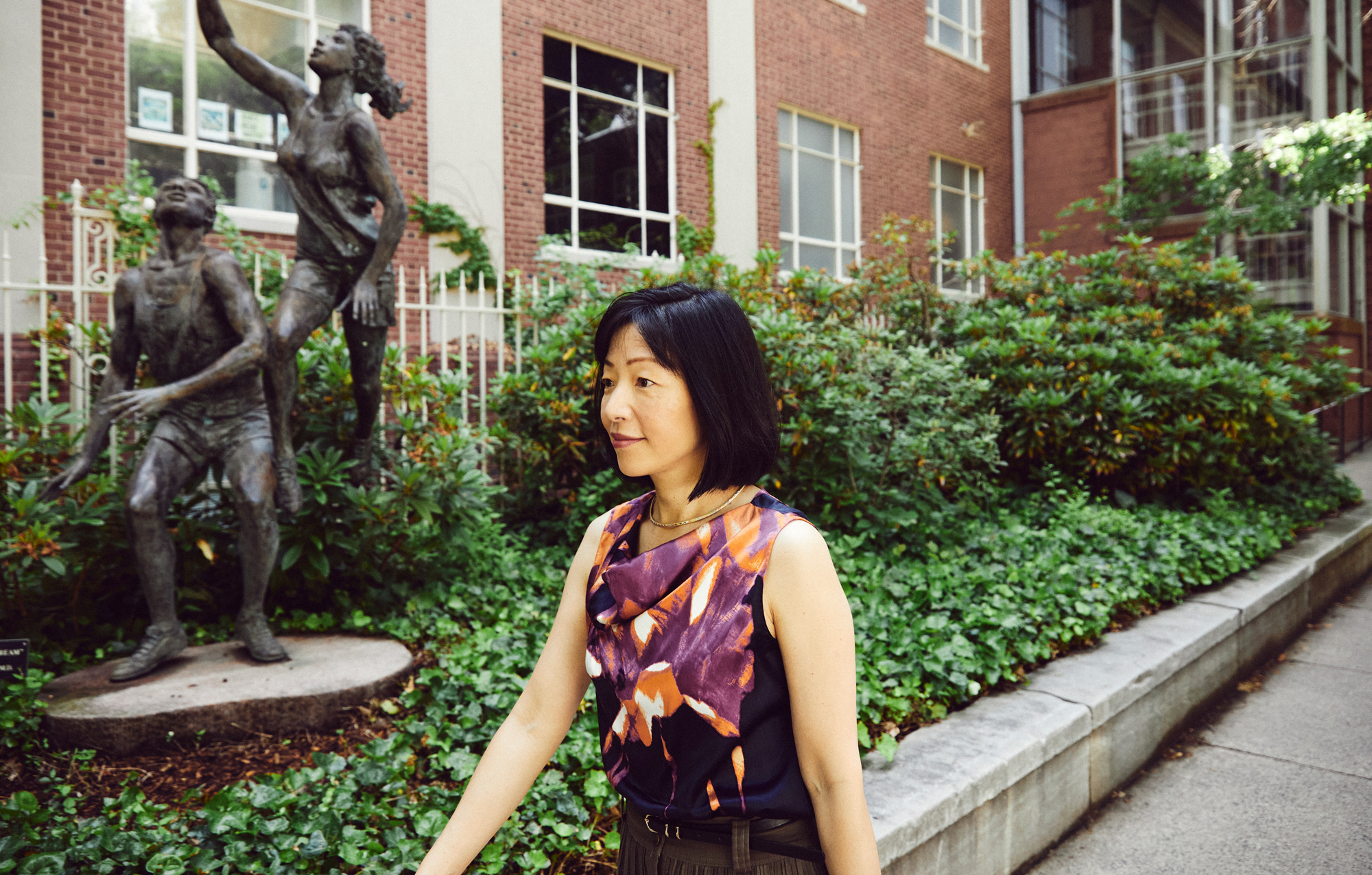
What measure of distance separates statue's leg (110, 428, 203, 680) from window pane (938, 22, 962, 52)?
15866 millimetres

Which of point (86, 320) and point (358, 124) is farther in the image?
point (86, 320)

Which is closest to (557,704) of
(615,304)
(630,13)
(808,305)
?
(615,304)

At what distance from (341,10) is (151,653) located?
725 cm

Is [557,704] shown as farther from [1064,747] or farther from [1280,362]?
[1280,362]

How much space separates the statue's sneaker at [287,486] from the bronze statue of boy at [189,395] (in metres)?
0.07

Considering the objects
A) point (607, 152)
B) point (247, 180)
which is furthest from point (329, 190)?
point (607, 152)

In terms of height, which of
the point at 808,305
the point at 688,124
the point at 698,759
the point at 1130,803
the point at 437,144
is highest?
the point at 688,124

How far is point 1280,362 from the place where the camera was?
26.9 ft

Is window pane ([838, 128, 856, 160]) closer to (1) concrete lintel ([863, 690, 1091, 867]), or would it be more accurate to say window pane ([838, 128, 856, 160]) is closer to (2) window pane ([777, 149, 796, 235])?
(2) window pane ([777, 149, 796, 235])

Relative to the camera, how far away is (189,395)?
3594mm

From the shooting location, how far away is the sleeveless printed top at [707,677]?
1319mm

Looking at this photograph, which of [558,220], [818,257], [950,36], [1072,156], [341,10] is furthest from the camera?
[1072,156]

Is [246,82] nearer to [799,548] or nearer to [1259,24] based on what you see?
[799,548]

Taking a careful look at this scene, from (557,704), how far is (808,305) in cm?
622
